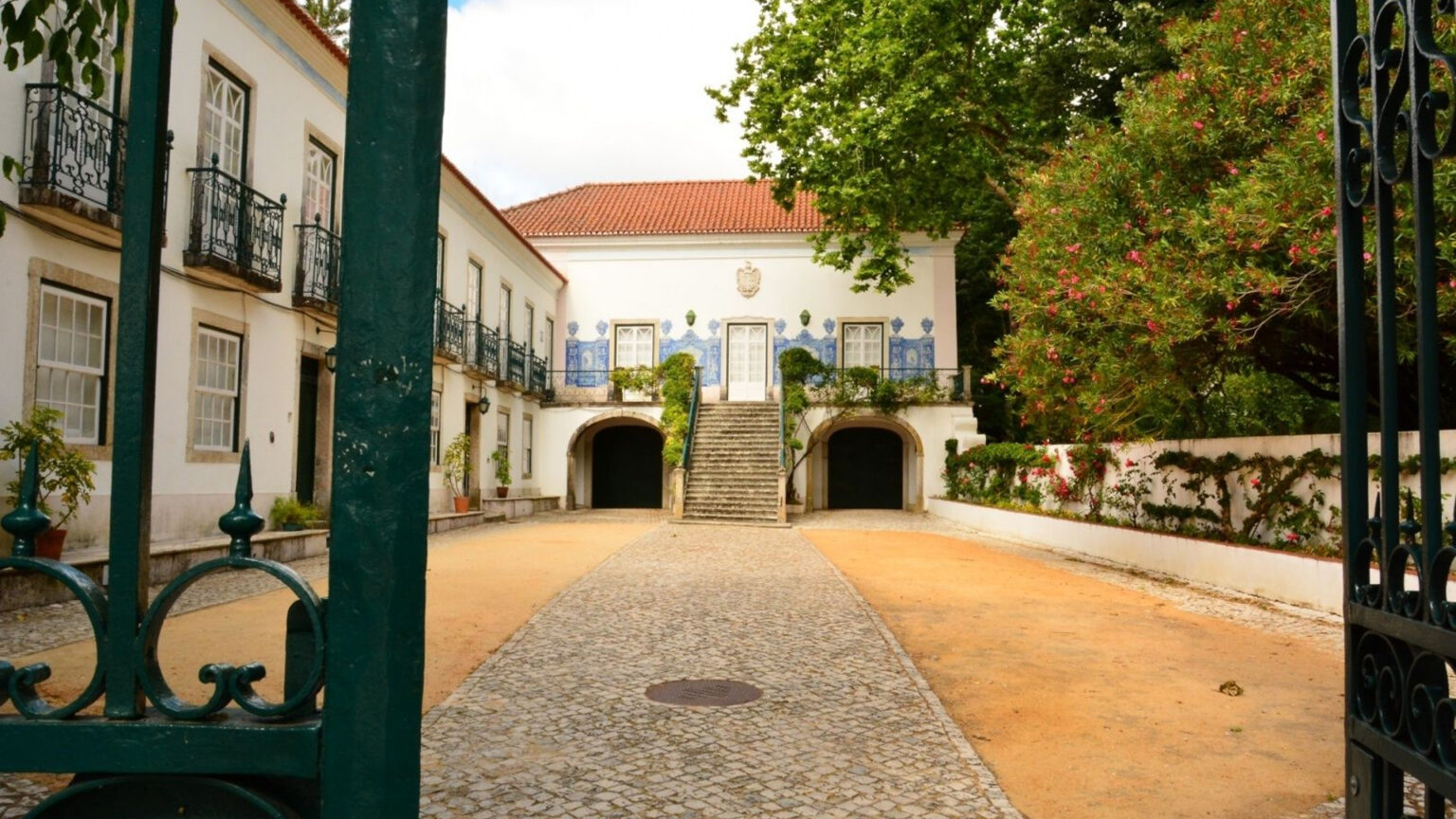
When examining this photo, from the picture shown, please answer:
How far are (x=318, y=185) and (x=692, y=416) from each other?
10.2 m

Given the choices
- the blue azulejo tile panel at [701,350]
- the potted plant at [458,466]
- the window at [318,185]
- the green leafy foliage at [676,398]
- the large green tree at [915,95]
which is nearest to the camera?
the window at [318,185]

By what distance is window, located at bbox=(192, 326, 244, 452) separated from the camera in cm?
1056

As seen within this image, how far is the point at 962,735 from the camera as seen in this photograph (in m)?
4.11

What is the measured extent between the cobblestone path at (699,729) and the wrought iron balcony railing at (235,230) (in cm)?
583

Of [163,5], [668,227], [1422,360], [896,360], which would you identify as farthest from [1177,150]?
[668,227]

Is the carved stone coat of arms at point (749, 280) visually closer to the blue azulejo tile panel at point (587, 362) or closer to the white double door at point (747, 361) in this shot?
the white double door at point (747, 361)

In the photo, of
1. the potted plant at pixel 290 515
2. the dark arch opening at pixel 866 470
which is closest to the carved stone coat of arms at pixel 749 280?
the dark arch opening at pixel 866 470

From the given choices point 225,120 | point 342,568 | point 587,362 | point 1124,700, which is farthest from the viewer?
point 587,362

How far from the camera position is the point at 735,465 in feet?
67.3

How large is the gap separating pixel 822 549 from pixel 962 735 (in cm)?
895

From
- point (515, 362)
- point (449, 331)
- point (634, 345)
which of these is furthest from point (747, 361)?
point (449, 331)

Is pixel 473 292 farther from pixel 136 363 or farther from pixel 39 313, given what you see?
pixel 136 363

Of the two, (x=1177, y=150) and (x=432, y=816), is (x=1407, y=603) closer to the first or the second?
(x=432, y=816)

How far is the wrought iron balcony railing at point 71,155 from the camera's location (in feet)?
25.6
